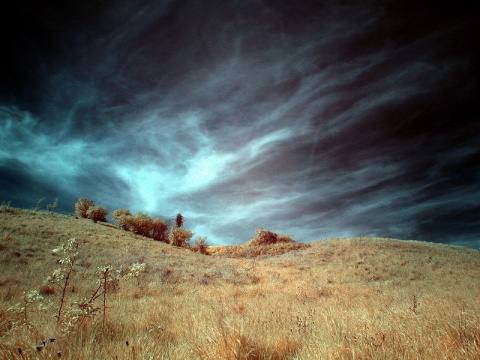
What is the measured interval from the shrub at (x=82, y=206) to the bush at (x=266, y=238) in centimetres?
3850

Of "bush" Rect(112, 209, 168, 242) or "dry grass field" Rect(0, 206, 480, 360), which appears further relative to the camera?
"bush" Rect(112, 209, 168, 242)

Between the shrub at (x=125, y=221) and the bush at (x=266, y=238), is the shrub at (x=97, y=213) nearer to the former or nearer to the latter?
the shrub at (x=125, y=221)

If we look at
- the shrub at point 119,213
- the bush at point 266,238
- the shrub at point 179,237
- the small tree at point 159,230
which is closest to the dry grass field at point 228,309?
the bush at point 266,238

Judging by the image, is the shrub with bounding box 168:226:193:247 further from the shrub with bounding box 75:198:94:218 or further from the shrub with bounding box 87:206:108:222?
the shrub with bounding box 75:198:94:218

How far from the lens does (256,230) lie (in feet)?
153

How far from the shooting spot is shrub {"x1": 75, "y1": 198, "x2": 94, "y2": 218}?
192 ft

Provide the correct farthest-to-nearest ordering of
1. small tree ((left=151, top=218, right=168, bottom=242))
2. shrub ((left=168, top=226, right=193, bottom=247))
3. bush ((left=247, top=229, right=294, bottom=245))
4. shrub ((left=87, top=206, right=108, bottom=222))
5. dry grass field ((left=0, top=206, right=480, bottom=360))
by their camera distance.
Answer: small tree ((left=151, top=218, right=168, bottom=242)) < shrub ((left=87, top=206, right=108, bottom=222)) < shrub ((left=168, top=226, right=193, bottom=247)) < bush ((left=247, top=229, right=294, bottom=245)) < dry grass field ((left=0, top=206, right=480, bottom=360))

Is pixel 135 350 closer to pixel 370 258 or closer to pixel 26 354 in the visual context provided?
pixel 26 354

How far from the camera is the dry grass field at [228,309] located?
121 inches

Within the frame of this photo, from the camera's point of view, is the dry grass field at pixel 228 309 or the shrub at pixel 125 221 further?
the shrub at pixel 125 221

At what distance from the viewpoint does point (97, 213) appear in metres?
56.2

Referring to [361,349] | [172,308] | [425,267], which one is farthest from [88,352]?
[425,267]

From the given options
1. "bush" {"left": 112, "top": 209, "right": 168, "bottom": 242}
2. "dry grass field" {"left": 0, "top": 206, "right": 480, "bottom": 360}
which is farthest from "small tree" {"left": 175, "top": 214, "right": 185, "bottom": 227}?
"dry grass field" {"left": 0, "top": 206, "right": 480, "bottom": 360}

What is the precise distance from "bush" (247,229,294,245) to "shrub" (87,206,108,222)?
3353cm
